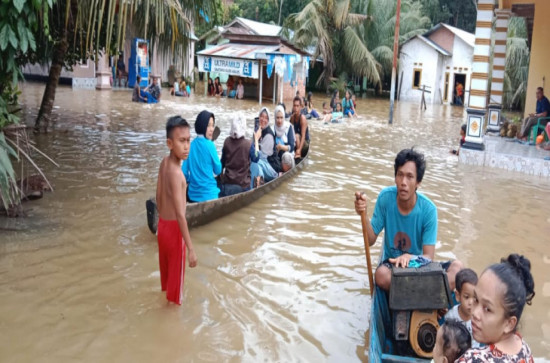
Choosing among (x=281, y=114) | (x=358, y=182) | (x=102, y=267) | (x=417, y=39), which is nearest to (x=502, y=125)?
Answer: (x=358, y=182)

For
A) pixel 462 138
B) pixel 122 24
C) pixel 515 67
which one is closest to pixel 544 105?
pixel 462 138

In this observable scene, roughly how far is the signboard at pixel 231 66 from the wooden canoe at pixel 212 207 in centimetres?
1897

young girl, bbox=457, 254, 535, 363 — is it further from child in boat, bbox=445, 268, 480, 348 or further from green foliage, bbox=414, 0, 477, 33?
green foliage, bbox=414, 0, 477, 33

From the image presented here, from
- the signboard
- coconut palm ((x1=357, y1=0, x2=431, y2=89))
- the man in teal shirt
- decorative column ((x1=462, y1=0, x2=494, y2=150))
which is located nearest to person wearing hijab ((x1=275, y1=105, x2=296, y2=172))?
decorative column ((x1=462, y1=0, x2=494, y2=150))

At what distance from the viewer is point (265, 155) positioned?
935 cm

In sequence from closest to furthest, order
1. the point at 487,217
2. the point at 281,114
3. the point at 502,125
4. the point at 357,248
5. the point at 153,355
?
the point at 153,355
the point at 357,248
the point at 487,217
the point at 281,114
the point at 502,125

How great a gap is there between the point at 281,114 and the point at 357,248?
12.0ft

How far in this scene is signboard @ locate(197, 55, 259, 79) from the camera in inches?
1062

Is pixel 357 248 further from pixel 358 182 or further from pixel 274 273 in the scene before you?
pixel 358 182

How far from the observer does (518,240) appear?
7438 millimetres

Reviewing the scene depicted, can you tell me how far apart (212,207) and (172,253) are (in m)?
2.49

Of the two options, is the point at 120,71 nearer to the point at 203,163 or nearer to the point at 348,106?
the point at 348,106

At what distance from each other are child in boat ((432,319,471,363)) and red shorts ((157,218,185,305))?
246cm

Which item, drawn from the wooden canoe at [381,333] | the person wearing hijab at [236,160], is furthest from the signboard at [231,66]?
the wooden canoe at [381,333]
